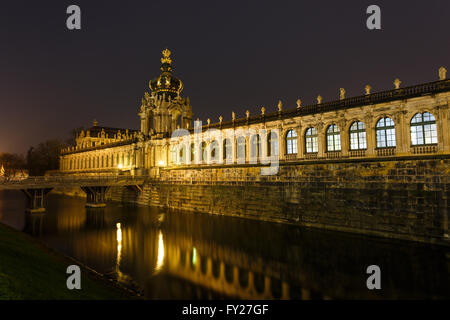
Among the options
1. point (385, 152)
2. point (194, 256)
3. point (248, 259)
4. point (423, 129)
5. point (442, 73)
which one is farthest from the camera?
point (385, 152)

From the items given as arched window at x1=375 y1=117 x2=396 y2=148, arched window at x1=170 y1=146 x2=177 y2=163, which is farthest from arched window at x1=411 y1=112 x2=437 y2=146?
arched window at x1=170 y1=146 x2=177 y2=163

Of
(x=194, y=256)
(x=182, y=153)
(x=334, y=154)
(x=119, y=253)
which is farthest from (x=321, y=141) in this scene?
(x=182, y=153)

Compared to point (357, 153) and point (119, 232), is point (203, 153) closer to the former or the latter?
point (119, 232)

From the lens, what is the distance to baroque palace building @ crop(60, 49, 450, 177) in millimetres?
21766

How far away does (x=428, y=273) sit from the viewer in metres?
14.6

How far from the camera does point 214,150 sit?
128 ft

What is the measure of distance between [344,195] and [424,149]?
718 centimetres

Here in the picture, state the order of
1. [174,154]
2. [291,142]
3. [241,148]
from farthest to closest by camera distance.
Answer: [174,154]
[241,148]
[291,142]

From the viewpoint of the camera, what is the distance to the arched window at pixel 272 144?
104 ft

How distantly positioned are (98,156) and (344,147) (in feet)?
200

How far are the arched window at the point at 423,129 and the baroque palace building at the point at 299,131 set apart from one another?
0.06m

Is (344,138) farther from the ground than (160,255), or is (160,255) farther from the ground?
(344,138)
